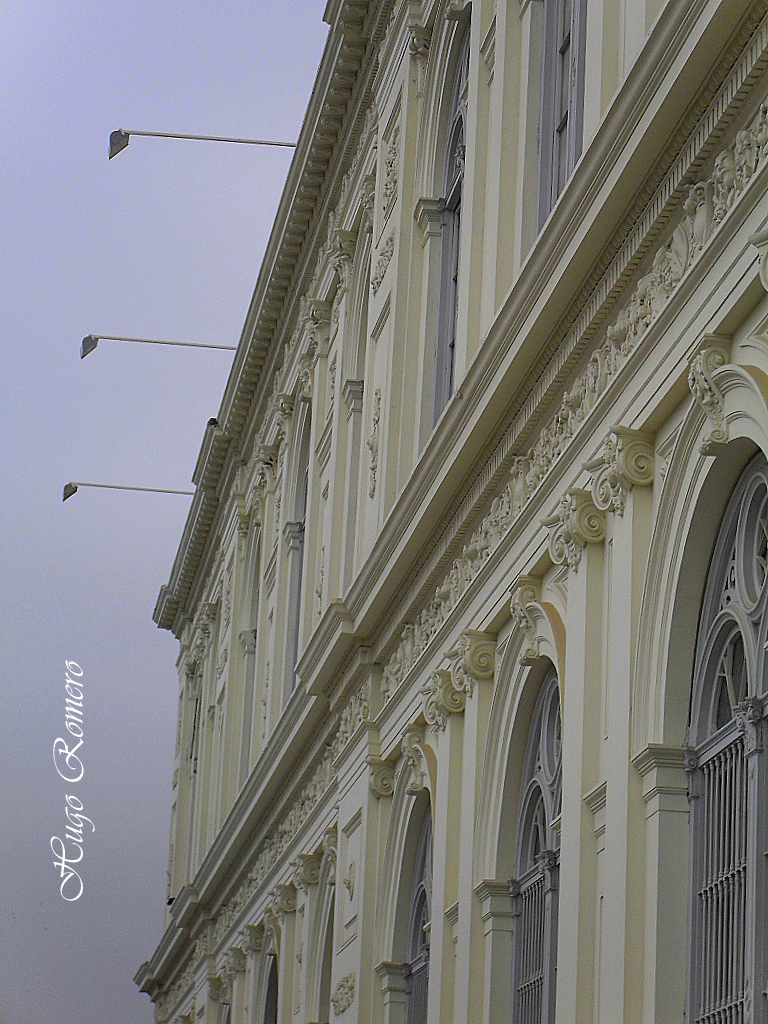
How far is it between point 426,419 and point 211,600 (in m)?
19.8

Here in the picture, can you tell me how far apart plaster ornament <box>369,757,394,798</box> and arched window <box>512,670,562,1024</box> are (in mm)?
4097

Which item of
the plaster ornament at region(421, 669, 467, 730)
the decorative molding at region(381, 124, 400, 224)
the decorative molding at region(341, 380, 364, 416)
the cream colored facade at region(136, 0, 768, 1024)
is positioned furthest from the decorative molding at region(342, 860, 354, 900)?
the decorative molding at region(381, 124, 400, 224)

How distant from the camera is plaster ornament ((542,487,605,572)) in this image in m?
10.2

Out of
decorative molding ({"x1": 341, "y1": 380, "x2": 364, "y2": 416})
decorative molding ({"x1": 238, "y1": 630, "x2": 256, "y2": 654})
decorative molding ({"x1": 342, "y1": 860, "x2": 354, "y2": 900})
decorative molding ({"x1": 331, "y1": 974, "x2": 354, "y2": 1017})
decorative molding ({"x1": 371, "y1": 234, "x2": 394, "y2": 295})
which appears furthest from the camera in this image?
decorative molding ({"x1": 238, "y1": 630, "x2": 256, "y2": 654})

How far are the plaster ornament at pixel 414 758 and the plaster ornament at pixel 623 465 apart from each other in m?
5.19

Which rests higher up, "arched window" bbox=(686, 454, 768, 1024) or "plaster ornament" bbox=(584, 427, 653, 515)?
"plaster ornament" bbox=(584, 427, 653, 515)

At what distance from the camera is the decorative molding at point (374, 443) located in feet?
58.4

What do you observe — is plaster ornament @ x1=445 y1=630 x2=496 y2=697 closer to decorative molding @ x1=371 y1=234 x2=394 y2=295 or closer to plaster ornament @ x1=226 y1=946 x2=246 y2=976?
decorative molding @ x1=371 y1=234 x2=394 y2=295

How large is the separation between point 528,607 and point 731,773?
129 inches

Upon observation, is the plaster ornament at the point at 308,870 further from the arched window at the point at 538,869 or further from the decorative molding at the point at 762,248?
the decorative molding at the point at 762,248

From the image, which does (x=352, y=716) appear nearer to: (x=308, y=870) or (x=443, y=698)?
(x=308, y=870)

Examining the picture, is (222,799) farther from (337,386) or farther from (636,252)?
(636,252)

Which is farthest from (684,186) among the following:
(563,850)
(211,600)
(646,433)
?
(211,600)

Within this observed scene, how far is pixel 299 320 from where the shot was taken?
26.0 meters
